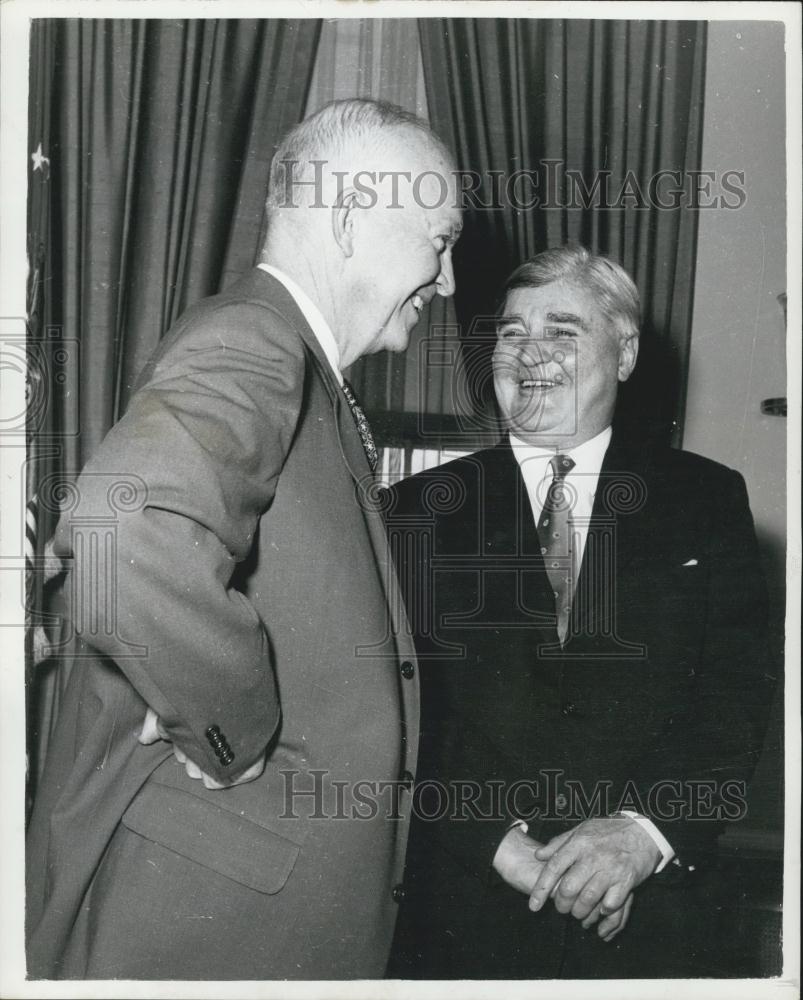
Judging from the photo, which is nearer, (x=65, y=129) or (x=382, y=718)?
(x=382, y=718)

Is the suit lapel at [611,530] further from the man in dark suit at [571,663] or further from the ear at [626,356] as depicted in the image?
the ear at [626,356]

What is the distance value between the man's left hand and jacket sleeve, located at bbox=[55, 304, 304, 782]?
0.65m

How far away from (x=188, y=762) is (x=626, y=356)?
1153mm

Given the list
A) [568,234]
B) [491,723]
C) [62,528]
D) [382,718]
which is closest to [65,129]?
[62,528]

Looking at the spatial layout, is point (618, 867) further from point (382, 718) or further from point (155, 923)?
point (155, 923)

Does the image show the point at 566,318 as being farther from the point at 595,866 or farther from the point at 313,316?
the point at 595,866

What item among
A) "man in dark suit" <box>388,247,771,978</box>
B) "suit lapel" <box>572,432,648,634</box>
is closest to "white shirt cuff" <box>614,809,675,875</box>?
"man in dark suit" <box>388,247,771,978</box>

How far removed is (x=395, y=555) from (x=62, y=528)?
601 millimetres

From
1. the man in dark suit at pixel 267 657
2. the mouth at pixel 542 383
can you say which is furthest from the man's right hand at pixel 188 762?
the mouth at pixel 542 383

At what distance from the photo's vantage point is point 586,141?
2078 mm

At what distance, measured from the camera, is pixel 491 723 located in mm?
1971

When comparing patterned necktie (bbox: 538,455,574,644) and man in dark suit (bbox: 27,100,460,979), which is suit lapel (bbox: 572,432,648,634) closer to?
patterned necktie (bbox: 538,455,574,644)

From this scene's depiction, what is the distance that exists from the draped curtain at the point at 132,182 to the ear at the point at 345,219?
0.65 ft

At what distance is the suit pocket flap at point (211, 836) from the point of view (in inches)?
67.7
